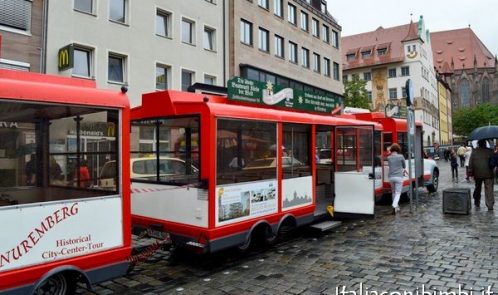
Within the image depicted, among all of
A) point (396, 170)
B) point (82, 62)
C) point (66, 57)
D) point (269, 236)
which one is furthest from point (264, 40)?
point (269, 236)

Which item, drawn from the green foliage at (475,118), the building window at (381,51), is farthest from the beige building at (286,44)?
the green foliage at (475,118)

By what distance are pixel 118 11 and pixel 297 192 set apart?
16.1m

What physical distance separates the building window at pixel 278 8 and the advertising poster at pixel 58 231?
29092 millimetres

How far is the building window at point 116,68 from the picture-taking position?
1994 cm

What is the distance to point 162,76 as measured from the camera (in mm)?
22609

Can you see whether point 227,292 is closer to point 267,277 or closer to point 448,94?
point 267,277

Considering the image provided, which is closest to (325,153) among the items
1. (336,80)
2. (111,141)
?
(111,141)

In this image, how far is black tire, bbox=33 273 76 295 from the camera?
4543 mm

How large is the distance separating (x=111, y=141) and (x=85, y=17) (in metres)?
15.5

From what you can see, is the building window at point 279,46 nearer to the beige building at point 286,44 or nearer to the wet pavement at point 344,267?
the beige building at point 286,44

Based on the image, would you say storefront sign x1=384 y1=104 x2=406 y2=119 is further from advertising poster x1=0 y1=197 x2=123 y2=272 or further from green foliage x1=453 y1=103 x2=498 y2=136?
green foliage x1=453 y1=103 x2=498 y2=136

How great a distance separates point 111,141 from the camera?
16.6 ft

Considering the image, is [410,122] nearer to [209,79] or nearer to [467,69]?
[209,79]

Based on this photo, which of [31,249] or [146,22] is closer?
[31,249]
